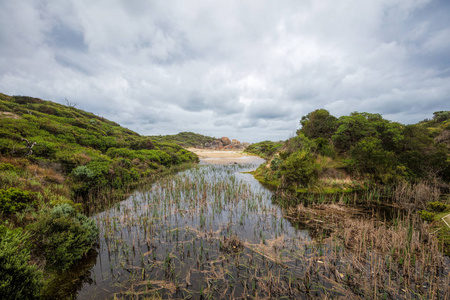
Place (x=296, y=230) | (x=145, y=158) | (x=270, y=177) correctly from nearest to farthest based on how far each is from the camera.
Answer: (x=296, y=230)
(x=270, y=177)
(x=145, y=158)

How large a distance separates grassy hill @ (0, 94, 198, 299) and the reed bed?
1.52 m

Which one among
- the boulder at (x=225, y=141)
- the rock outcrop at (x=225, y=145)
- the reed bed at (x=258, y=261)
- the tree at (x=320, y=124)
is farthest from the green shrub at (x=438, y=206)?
the boulder at (x=225, y=141)

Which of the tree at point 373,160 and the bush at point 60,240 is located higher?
the tree at point 373,160

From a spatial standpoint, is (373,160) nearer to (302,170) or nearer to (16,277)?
(302,170)

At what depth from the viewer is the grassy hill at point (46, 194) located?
16.5 feet

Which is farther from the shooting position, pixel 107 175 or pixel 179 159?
pixel 179 159

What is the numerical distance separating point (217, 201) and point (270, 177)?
1221 cm

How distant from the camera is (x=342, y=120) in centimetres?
2739

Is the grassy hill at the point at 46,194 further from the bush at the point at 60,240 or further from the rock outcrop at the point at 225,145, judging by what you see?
the rock outcrop at the point at 225,145

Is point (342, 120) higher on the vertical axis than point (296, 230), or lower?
higher

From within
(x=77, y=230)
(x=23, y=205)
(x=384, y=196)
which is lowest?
(x=384, y=196)

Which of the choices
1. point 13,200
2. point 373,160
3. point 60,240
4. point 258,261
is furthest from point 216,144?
point 60,240

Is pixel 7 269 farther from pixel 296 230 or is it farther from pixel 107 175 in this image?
pixel 107 175

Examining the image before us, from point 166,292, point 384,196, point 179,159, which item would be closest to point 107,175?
point 166,292
